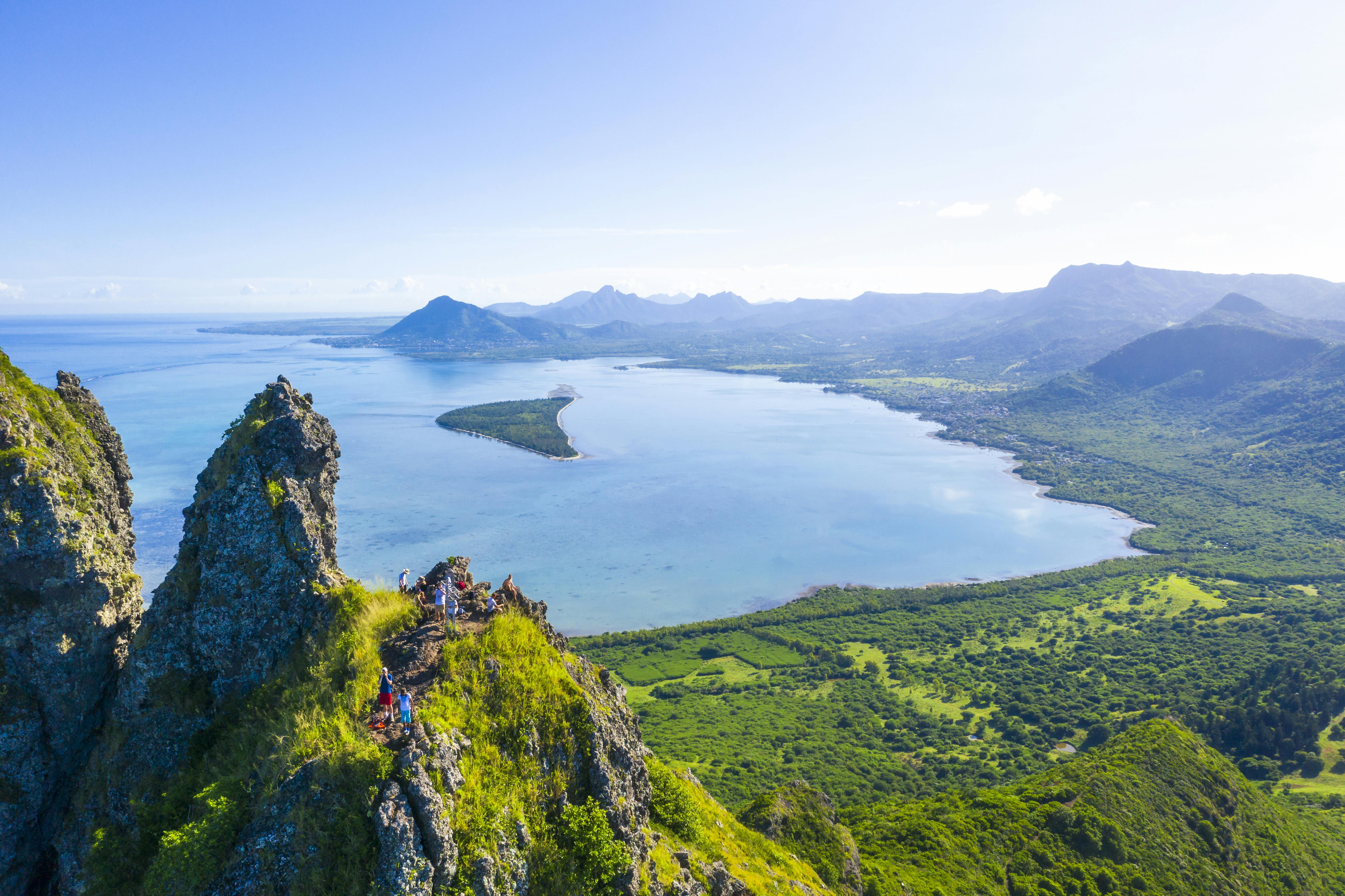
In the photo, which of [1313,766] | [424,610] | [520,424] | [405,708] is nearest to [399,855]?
[405,708]

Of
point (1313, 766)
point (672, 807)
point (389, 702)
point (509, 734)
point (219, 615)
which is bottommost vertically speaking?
point (1313, 766)

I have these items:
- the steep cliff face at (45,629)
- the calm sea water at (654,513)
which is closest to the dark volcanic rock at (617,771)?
the steep cliff face at (45,629)

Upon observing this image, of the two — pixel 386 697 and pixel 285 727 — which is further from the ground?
pixel 386 697

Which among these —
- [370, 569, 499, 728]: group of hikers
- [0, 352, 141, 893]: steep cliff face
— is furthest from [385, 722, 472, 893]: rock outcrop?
[0, 352, 141, 893]: steep cliff face

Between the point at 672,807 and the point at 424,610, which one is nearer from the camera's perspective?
the point at 424,610

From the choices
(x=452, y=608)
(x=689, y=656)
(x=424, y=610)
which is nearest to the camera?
(x=452, y=608)

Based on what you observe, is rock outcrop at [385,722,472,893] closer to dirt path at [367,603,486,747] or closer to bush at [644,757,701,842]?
dirt path at [367,603,486,747]

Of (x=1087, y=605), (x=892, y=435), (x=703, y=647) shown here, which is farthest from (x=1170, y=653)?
(x=892, y=435)

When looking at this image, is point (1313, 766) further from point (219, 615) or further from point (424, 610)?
point (219, 615)
